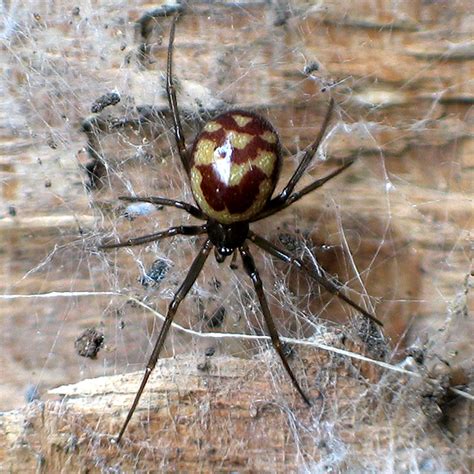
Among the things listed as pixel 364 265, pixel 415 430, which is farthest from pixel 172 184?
pixel 415 430

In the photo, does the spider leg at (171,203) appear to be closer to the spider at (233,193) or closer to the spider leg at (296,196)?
the spider at (233,193)

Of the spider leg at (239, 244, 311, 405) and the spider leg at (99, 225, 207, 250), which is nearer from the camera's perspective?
the spider leg at (239, 244, 311, 405)

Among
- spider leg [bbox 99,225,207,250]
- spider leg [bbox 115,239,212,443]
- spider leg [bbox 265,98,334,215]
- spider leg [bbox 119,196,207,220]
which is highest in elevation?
spider leg [bbox 265,98,334,215]

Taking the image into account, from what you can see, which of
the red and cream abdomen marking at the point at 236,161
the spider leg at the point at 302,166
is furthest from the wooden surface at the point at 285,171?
the red and cream abdomen marking at the point at 236,161

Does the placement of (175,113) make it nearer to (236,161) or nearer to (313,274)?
(236,161)

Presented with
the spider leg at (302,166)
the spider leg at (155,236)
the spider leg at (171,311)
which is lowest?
the spider leg at (171,311)

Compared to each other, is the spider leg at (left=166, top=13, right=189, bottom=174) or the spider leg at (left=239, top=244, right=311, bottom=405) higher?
the spider leg at (left=166, top=13, right=189, bottom=174)

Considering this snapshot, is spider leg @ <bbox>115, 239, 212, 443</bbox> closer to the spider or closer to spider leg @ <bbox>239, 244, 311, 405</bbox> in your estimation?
the spider

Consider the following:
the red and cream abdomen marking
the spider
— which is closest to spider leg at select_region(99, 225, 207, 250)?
the spider

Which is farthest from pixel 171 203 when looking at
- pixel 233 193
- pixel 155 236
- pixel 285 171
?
pixel 285 171
